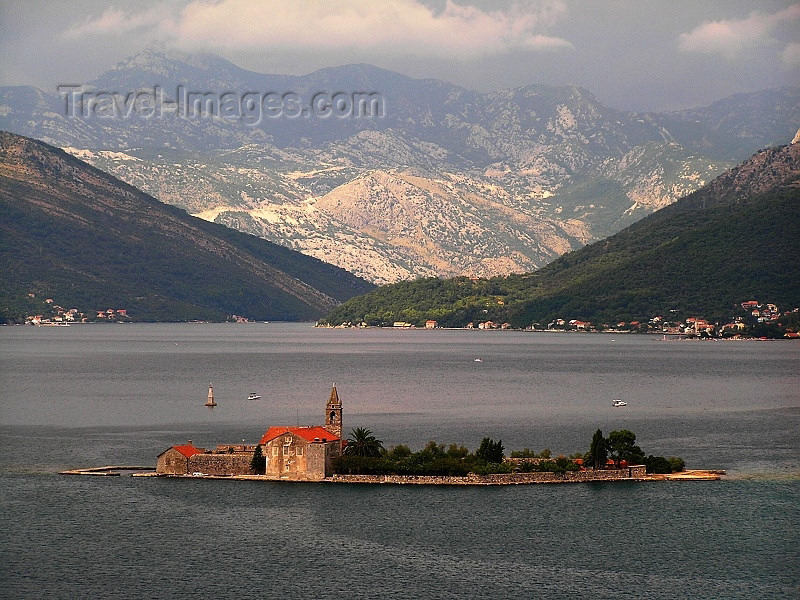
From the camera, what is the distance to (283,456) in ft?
293

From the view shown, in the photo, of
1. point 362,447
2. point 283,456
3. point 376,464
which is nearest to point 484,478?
point 376,464

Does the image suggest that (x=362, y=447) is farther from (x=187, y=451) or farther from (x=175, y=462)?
(x=175, y=462)

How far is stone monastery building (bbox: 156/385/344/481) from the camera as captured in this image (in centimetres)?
8919

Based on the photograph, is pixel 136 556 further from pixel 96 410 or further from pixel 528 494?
pixel 96 410

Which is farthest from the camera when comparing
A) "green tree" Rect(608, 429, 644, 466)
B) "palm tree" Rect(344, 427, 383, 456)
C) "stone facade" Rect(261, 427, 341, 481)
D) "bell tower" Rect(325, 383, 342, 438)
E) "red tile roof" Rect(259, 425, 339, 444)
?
"green tree" Rect(608, 429, 644, 466)

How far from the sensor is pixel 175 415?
132750 mm

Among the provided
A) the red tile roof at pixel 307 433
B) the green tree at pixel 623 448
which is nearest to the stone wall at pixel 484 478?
the red tile roof at pixel 307 433

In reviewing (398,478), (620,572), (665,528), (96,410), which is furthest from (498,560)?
(96,410)

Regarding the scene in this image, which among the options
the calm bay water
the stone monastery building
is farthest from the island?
the calm bay water

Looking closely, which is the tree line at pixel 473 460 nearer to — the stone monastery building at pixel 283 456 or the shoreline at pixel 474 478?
the shoreline at pixel 474 478

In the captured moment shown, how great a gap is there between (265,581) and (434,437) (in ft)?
158

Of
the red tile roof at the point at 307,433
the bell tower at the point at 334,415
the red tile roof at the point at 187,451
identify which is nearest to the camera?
the red tile roof at the point at 307,433

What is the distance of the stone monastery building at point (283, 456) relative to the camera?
3511 inches

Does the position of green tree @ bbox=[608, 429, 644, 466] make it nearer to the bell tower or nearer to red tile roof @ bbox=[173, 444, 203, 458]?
the bell tower
